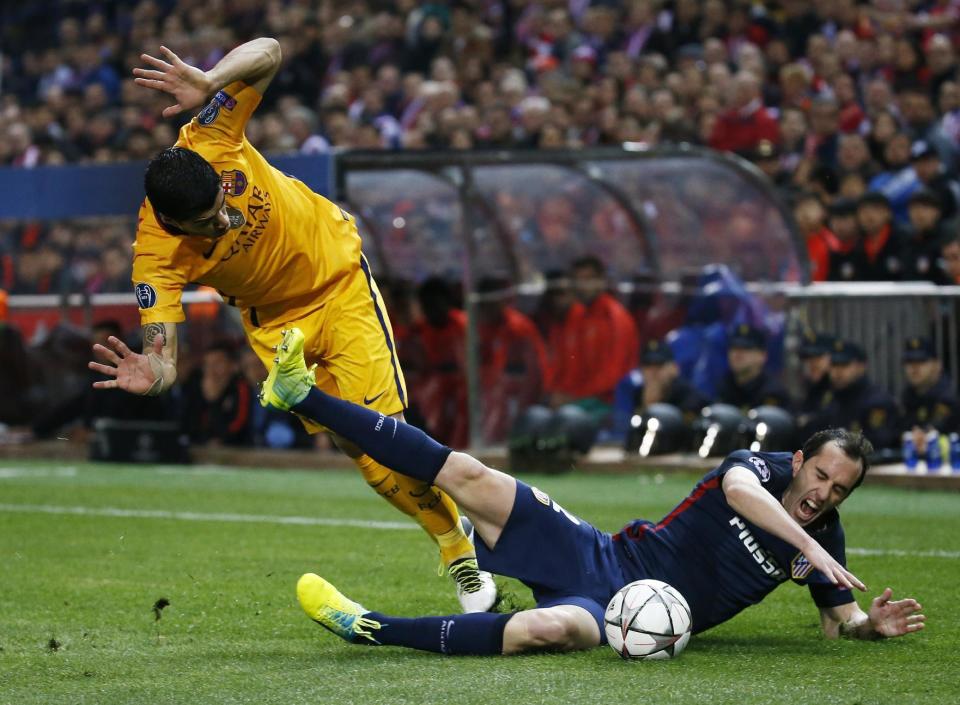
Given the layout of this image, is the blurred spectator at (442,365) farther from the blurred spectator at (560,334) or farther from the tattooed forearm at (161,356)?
the tattooed forearm at (161,356)

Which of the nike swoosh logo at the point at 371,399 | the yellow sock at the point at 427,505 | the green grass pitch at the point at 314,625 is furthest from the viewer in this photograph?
the nike swoosh logo at the point at 371,399

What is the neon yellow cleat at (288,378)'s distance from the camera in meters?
6.05

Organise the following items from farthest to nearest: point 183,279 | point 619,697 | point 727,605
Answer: point 183,279
point 727,605
point 619,697

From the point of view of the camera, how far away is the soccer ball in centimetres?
591

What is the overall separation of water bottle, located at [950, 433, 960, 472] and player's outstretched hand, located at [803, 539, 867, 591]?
23.2ft

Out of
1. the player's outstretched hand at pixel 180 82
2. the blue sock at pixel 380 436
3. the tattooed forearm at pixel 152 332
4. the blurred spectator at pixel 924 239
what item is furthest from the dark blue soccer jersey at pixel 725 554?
the blurred spectator at pixel 924 239

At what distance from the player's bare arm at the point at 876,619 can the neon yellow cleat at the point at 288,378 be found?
7.36 feet

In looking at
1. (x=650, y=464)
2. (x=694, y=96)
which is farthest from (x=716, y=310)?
(x=694, y=96)

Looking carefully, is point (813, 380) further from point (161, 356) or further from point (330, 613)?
point (330, 613)

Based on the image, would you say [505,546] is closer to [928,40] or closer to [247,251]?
[247,251]

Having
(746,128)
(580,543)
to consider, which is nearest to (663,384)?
(746,128)

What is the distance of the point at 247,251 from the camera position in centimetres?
722

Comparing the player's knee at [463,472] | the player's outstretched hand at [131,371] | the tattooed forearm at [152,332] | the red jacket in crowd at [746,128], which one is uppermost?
the red jacket in crowd at [746,128]

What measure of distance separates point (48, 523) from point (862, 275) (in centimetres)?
727
